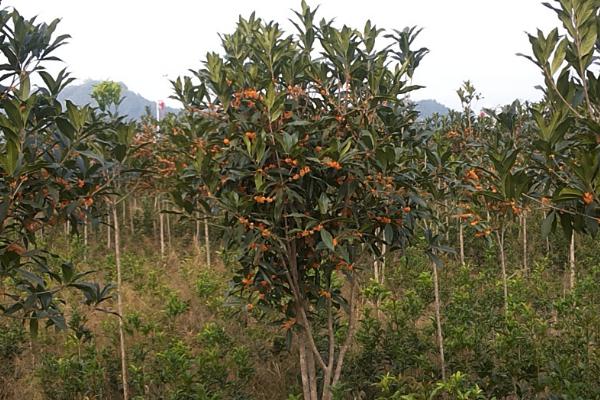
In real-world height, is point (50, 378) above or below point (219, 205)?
below

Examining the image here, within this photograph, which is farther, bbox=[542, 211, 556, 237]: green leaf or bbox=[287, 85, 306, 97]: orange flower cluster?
bbox=[287, 85, 306, 97]: orange flower cluster

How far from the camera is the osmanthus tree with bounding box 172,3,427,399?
10.6 feet

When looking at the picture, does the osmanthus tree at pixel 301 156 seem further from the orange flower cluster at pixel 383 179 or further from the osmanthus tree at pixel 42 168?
the osmanthus tree at pixel 42 168

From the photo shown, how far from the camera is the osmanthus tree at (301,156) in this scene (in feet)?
10.6

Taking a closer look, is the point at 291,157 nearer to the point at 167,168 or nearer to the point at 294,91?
the point at 294,91

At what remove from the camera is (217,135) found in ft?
12.0

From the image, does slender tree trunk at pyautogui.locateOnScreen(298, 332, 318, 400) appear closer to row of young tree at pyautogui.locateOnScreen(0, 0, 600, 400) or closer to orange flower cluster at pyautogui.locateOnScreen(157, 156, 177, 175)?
row of young tree at pyautogui.locateOnScreen(0, 0, 600, 400)

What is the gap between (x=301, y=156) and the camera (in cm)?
324

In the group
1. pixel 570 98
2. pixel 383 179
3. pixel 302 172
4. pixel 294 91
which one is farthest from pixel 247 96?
pixel 570 98

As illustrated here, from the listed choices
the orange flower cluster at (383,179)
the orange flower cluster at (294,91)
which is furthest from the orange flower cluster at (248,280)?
the orange flower cluster at (294,91)

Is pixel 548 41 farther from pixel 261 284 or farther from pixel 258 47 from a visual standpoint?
pixel 261 284

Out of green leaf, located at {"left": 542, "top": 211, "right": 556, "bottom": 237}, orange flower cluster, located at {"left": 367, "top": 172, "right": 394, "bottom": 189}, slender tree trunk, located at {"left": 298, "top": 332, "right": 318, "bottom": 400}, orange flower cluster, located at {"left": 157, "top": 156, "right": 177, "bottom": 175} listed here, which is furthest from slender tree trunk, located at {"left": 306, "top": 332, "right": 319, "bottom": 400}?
green leaf, located at {"left": 542, "top": 211, "right": 556, "bottom": 237}

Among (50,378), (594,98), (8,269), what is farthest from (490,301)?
(8,269)

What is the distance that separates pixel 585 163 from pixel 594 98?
56cm
